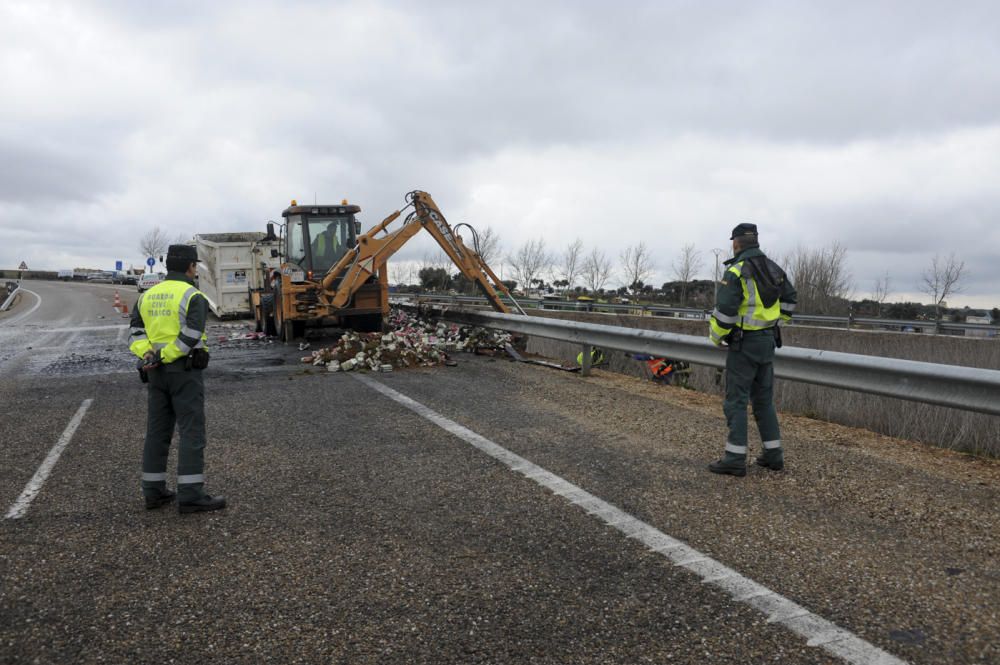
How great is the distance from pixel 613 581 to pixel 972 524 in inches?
91.9

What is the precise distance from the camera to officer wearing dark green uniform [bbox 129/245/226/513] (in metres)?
4.34

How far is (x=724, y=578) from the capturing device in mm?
3189

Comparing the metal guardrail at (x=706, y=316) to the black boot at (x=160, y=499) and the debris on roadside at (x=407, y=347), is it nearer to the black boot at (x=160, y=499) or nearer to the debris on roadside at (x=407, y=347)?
the debris on roadside at (x=407, y=347)

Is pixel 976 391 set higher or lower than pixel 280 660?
higher

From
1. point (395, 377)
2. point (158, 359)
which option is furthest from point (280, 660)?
point (395, 377)

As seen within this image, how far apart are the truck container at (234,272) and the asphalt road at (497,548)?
56.1 ft

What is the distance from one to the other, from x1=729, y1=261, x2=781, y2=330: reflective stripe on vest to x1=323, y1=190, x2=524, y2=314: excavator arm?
8.22 metres

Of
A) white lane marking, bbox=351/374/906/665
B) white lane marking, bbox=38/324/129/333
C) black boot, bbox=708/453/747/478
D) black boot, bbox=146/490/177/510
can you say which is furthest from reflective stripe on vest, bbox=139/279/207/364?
white lane marking, bbox=38/324/129/333

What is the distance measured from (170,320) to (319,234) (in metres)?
11.3

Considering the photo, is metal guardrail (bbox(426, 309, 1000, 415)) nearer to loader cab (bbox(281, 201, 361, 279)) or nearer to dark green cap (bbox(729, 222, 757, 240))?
dark green cap (bbox(729, 222, 757, 240))

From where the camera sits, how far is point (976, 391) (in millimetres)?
4973

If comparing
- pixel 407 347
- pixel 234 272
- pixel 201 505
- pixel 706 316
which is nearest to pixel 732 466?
pixel 201 505

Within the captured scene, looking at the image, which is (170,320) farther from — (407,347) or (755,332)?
(407,347)

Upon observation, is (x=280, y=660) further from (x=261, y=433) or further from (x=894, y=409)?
(x=894, y=409)
